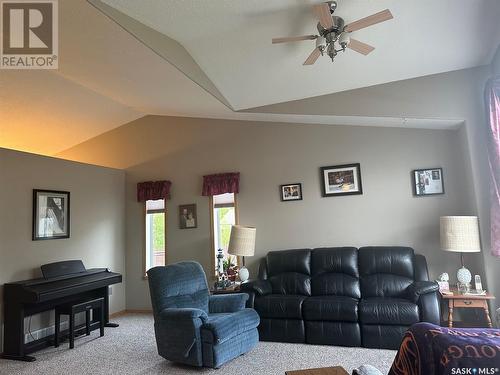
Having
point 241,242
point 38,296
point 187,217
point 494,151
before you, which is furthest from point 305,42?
point 38,296

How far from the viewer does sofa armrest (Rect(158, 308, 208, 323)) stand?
10.5 ft

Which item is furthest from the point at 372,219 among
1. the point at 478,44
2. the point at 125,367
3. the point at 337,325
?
the point at 125,367

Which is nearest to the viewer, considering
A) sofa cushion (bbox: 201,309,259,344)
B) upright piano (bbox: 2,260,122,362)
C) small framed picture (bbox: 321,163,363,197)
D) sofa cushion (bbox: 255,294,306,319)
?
sofa cushion (bbox: 201,309,259,344)

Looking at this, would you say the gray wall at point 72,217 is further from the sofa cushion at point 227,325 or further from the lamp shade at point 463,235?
the lamp shade at point 463,235

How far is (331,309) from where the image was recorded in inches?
145

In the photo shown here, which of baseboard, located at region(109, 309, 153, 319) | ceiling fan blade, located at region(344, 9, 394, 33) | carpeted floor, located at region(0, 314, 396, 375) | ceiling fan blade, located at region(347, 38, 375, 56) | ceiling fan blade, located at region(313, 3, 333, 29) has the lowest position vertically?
baseboard, located at region(109, 309, 153, 319)

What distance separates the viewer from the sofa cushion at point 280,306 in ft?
12.6

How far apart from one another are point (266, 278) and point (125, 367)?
1989 millimetres

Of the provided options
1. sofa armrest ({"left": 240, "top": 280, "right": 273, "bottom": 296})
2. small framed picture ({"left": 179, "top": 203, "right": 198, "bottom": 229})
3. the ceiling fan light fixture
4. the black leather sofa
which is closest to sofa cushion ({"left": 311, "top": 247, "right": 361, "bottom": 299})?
the black leather sofa

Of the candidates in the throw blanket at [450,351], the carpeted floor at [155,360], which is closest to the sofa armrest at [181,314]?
the carpeted floor at [155,360]

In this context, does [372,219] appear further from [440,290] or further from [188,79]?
[188,79]

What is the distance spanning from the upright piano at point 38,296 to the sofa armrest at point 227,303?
173 cm

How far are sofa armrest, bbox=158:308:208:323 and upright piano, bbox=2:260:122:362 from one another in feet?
4.78

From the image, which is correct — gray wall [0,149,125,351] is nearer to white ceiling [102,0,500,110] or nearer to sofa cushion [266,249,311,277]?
white ceiling [102,0,500,110]
